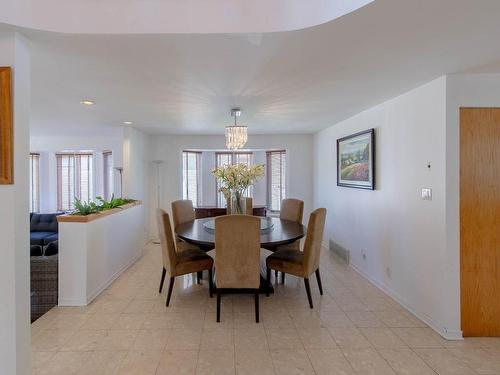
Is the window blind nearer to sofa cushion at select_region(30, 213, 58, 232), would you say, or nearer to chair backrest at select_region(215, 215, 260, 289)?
sofa cushion at select_region(30, 213, 58, 232)

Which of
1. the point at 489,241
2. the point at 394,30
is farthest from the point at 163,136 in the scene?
the point at 489,241

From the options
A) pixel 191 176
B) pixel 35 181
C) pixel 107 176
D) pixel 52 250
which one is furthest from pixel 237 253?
pixel 35 181

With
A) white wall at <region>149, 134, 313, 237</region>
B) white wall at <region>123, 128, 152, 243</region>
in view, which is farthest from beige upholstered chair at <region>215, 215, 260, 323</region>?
white wall at <region>149, 134, 313, 237</region>

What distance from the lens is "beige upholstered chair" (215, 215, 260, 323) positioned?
2688mm

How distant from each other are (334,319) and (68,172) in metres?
6.73

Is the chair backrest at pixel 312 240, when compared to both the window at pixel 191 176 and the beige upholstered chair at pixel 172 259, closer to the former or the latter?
the beige upholstered chair at pixel 172 259

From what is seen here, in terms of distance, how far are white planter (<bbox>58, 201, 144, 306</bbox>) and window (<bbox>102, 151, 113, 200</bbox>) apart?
2.92 m

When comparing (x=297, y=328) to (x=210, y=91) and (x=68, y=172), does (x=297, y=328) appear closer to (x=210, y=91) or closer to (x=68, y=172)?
(x=210, y=91)

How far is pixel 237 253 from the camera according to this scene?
8.98ft

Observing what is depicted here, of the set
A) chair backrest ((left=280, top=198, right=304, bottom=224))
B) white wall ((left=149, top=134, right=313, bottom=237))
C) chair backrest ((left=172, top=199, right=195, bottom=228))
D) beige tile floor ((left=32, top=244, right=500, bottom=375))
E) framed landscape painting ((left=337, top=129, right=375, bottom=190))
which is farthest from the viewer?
white wall ((left=149, top=134, right=313, bottom=237))

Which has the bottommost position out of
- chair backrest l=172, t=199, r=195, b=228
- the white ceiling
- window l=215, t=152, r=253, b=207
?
chair backrest l=172, t=199, r=195, b=228

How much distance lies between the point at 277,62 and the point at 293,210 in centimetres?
250

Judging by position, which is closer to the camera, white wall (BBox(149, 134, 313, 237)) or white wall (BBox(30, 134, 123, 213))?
white wall (BBox(149, 134, 313, 237))

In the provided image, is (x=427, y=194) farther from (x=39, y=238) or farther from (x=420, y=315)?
(x=39, y=238)
